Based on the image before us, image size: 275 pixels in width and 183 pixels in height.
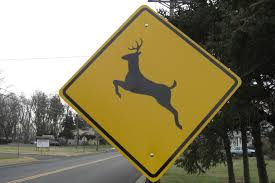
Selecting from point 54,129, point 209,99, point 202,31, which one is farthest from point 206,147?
point 54,129

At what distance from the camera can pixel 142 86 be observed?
3.00 m

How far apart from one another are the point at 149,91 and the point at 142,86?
6 centimetres

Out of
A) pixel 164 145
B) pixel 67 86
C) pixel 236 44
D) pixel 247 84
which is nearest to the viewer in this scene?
pixel 164 145

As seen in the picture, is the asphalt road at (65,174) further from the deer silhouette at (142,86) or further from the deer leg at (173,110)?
the deer leg at (173,110)

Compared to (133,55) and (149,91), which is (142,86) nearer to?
(149,91)

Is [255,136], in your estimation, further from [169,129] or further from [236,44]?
[169,129]

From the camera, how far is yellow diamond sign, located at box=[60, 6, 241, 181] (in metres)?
2.88

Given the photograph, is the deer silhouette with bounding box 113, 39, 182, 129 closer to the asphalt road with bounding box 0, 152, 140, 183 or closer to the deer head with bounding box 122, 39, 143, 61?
the deer head with bounding box 122, 39, 143, 61

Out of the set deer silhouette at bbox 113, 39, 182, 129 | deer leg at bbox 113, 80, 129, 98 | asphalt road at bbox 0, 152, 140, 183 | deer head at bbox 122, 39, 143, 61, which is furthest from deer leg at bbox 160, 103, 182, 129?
asphalt road at bbox 0, 152, 140, 183

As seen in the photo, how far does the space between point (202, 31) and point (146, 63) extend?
333 inches

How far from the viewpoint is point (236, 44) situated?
7305 millimetres

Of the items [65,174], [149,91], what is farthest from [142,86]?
[65,174]

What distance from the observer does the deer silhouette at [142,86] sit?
9.63 ft

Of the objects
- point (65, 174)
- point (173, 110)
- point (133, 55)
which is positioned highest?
point (133, 55)
